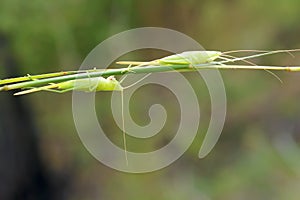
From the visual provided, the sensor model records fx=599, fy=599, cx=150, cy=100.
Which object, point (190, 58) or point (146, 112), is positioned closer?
point (190, 58)

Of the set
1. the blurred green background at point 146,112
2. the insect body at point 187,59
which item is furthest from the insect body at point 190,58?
the blurred green background at point 146,112

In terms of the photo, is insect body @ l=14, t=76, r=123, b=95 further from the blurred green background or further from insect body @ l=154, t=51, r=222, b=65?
the blurred green background

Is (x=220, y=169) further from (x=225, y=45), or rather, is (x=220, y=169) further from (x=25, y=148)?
(x=25, y=148)

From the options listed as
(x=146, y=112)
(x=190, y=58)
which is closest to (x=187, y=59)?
(x=190, y=58)

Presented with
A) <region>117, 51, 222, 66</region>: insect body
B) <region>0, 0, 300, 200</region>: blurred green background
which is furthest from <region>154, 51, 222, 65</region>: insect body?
<region>0, 0, 300, 200</region>: blurred green background

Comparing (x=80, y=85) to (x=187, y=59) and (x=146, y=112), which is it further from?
(x=146, y=112)

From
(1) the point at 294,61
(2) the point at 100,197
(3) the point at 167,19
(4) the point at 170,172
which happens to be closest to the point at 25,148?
(2) the point at 100,197

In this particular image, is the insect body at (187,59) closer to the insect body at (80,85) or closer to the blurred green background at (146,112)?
the insect body at (80,85)

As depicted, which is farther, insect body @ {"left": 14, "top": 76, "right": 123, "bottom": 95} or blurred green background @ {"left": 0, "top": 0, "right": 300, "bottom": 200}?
blurred green background @ {"left": 0, "top": 0, "right": 300, "bottom": 200}
